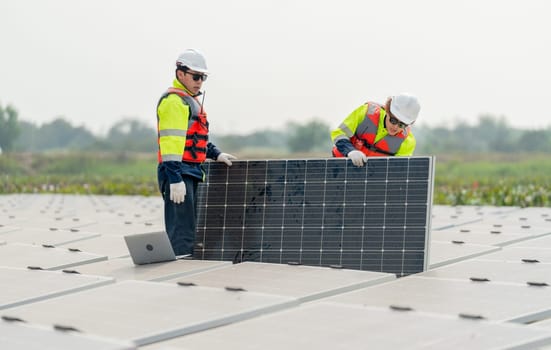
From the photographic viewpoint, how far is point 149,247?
726cm

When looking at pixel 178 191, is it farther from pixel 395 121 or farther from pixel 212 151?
pixel 395 121

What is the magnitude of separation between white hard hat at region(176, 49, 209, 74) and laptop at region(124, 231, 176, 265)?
1329mm

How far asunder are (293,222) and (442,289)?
1749 millimetres

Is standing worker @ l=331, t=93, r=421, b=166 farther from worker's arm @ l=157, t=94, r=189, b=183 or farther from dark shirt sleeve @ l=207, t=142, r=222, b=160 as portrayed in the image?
worker's arm @ l=157, t=94, r=189, b=183

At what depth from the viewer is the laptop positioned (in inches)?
284

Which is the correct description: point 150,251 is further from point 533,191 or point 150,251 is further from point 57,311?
point 533,191

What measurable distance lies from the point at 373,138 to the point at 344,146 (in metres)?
0.50

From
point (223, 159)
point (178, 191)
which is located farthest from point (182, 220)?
point (223, 159)

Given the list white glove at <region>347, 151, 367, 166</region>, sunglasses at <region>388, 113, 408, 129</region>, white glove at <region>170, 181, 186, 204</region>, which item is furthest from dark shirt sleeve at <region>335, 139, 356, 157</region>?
white glove at <region>170, 181, 186, 204</region>

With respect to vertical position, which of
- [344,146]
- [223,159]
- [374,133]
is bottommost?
[223,159]

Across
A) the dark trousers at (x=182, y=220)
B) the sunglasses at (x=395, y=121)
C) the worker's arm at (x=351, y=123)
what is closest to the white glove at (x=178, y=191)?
the dark trousers at (x=182, y=220)

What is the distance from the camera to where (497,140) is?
48.5m

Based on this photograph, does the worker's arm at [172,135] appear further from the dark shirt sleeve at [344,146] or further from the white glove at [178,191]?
the dark shirt sleeve at [344,146]

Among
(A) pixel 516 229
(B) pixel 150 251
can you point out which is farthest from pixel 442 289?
(A) pixel 516 229
